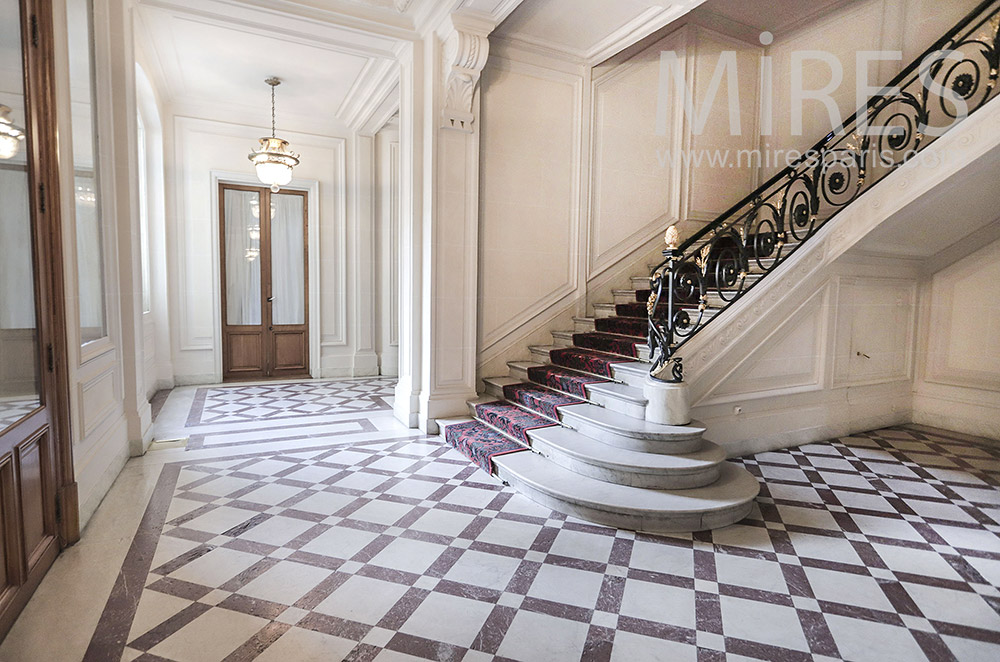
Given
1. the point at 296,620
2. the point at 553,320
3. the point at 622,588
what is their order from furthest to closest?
1. the point at 553,320
2. the point at 622,588
3. the point at 296,620

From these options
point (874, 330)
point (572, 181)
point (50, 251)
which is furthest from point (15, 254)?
point (874, 330)

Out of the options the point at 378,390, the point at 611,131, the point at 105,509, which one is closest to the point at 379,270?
the point at 378,390

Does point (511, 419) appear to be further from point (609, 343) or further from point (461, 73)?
point (461, 73)

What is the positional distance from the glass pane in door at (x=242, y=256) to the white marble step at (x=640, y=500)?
5.60m

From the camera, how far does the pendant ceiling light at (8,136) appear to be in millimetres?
2037

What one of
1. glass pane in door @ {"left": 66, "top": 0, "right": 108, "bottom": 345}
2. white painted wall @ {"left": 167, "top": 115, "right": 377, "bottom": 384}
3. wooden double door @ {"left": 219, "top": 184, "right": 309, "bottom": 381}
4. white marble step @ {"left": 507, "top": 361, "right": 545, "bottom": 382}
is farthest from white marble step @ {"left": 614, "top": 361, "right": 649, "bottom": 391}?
wooden double door @ {"left": 219, "top": 184, "right": 309, "bottom": 381}

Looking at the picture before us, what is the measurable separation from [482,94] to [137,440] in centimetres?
420

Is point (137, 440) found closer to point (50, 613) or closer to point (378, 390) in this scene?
point (50, 613)

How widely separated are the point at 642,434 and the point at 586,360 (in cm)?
128

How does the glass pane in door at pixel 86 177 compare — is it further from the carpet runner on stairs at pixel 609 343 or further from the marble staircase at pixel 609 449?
the carpet runner on stairs at pixel 609 343

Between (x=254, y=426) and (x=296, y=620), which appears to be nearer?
(x=296, y=620)

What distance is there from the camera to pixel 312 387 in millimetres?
6977

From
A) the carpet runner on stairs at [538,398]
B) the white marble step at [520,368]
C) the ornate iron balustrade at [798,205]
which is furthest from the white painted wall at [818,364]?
the white marble step at [520,368]

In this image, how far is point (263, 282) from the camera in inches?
294
